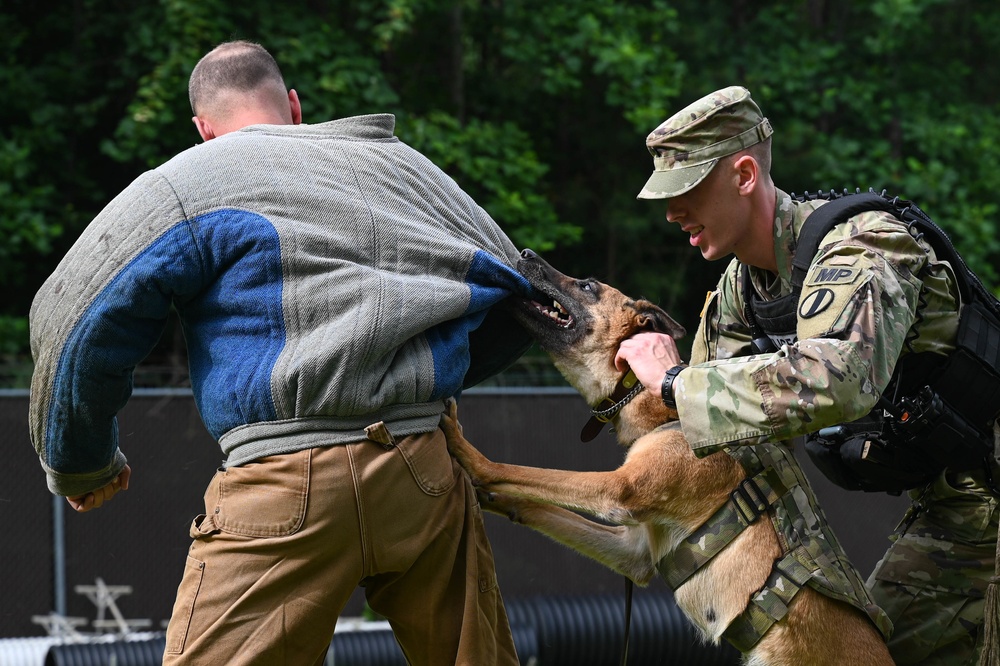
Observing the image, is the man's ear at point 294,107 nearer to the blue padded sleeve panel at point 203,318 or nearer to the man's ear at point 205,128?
the man's ear at point 205,128

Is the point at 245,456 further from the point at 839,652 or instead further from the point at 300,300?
the point at 839,652

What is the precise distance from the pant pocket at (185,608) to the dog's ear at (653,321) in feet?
5.76

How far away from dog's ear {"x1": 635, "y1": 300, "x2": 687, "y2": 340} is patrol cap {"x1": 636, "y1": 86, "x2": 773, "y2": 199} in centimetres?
80

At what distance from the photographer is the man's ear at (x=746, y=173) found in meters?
2.77

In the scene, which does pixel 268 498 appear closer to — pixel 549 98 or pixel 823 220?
pixel 823 220

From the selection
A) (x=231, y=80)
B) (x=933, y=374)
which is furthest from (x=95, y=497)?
(x=933, y=374)

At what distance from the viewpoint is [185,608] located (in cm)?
234

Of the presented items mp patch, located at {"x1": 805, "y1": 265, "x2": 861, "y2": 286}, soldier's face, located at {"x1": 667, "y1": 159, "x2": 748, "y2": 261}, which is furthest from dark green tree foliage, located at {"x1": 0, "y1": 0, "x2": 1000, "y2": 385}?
mp patch, located at {"x1": 805, "y1": 265, "x2": 861, "y2": 286}

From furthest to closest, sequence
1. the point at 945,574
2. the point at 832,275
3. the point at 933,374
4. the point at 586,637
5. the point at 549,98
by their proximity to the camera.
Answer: the point at 549,98 < the point at 586,637 < the point at 945,574 < the point at 933,374 < the point at 832,275

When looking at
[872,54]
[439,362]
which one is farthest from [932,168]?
[439,362]

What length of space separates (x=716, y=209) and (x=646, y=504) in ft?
2.96

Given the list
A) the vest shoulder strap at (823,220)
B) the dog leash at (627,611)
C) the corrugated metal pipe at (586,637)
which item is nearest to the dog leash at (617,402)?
the dog leash at (627,611)

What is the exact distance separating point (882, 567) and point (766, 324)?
3.01 ft

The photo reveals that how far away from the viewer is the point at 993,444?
9.34 ft
